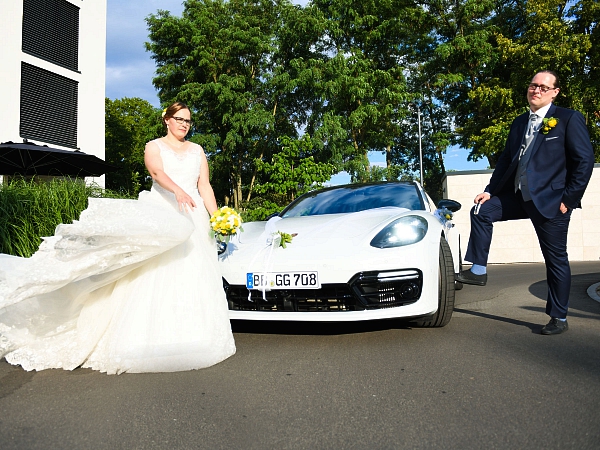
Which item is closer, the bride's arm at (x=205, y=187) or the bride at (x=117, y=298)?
the bride at (x=117, y=298)

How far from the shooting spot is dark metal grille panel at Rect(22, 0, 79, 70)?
1634cm

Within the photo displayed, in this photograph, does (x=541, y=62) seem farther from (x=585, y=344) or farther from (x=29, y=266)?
(x=29, y=266)

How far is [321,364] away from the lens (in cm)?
309

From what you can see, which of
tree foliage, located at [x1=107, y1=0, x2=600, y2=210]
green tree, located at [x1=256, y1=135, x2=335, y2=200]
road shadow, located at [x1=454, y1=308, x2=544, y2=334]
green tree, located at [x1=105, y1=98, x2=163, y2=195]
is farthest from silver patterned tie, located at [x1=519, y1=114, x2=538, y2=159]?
green tree, located at [x1=105, y1=98, x2=163, y2=195]

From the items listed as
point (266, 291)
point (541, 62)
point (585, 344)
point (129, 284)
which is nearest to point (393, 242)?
point (266, 291)

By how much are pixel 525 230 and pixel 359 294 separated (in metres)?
11.3

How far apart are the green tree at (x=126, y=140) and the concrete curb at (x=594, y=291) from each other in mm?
29983

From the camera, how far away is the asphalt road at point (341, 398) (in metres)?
2.01

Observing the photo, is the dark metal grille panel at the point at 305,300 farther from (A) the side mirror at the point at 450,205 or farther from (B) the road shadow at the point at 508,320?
(B) the road shadow at the point at 508,320

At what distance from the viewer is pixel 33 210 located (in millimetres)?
6410

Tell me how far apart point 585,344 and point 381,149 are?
25.7m

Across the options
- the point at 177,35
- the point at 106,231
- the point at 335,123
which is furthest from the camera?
the point at 177,35

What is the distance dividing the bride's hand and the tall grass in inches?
132

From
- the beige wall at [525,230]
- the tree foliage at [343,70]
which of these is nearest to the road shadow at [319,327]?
the beige wall at [525,230]
